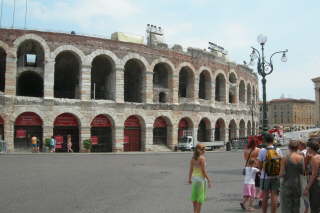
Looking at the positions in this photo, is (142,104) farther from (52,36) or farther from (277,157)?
(277,157)

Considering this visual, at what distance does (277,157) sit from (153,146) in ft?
89.9

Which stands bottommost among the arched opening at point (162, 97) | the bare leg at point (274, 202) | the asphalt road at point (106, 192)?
the asphalt road at point (106, 192)

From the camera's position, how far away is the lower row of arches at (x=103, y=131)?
94.9 ft

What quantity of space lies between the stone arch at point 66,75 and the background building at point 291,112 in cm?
8706

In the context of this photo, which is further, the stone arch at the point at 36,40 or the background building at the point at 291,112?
the background building at the point at 291,112

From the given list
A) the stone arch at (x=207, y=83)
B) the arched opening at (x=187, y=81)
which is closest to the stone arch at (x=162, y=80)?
the arched opening at (x=187, y=81)

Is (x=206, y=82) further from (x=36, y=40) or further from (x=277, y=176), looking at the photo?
(x=277, y=176)

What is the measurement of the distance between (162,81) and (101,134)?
860 cm

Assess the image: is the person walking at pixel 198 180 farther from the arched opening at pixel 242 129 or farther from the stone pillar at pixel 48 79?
the arched opening at pixel 242 129

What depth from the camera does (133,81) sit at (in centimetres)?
3631

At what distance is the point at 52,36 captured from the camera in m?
29.8

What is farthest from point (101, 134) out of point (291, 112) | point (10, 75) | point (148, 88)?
point (291, 112)

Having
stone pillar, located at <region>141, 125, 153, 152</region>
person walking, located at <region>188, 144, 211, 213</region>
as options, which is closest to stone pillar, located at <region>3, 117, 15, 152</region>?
stone pillar, located at <region>141, 125, 153, 152</region>

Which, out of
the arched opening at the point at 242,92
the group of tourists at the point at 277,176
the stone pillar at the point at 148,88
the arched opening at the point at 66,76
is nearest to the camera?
the group of tourists at the point at 277,176
